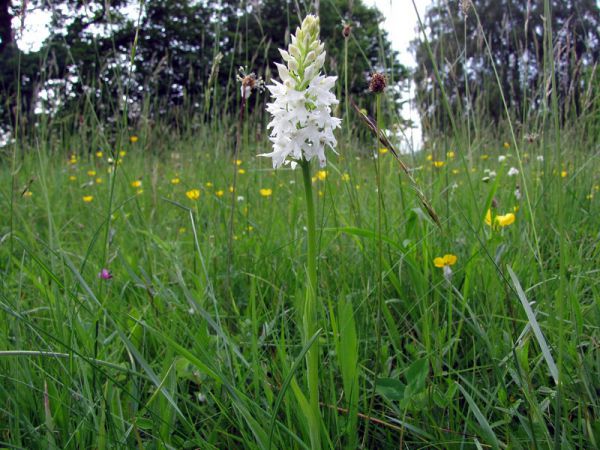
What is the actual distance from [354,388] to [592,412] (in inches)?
18.0

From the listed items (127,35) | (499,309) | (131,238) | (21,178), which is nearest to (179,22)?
→ (127,35)

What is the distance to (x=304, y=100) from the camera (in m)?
0.74

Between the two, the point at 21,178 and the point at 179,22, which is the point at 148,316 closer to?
the point at 21,178

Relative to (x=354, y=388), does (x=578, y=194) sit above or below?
above

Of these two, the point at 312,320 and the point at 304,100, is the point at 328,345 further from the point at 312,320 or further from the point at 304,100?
the point at 304,100

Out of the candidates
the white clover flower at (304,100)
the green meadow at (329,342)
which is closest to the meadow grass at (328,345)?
the green meadow at (329,342)

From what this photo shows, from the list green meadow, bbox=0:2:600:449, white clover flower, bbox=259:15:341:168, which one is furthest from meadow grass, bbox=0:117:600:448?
white clover flower, bbox=259:15:341:168

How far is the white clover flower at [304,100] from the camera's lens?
726mm

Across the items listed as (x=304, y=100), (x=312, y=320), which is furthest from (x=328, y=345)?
(x=304, y=100)

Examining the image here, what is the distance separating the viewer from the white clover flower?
28.6 inches

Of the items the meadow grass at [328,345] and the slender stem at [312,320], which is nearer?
the slender stem at [312,320]

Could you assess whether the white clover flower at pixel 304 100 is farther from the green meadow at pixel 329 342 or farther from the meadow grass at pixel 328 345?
the meadow grass at pixel 328 345

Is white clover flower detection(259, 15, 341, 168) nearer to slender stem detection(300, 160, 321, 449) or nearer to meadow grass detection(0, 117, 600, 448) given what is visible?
slender stem detection(300, 160, 321, 449)

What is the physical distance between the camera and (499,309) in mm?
1254
